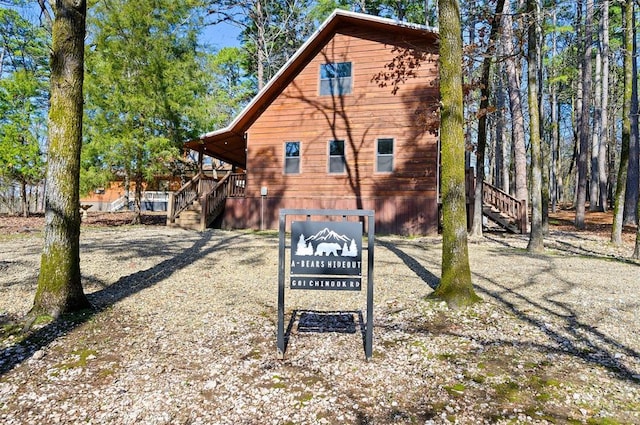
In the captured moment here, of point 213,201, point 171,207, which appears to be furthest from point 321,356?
point 171,207

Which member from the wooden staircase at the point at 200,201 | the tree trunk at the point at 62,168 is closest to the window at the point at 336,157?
the wooden staircase at the point at 200,201

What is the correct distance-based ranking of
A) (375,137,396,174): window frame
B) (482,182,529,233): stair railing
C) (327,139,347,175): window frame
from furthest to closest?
(327,139,347,175): window frame → (482,182,529,233): stair railing → (375,137,396,174): window frame

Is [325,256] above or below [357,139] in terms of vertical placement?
below

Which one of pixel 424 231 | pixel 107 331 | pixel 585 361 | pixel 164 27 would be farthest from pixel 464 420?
pixel 164 27

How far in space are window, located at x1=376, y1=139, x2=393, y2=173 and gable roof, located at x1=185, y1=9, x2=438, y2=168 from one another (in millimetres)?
3779

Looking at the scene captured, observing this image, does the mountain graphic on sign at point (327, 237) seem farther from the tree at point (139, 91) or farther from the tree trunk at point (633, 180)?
the tree trunk at point (633, 180)

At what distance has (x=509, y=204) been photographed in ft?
46.2

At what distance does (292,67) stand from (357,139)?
378cm

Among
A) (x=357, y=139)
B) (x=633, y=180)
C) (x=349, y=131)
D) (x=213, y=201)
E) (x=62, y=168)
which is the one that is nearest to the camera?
(x=62, y=168)

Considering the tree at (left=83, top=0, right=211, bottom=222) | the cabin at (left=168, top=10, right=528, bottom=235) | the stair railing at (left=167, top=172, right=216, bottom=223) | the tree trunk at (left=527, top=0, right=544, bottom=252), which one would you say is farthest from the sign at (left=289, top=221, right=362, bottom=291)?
the tree at (left=83, top=0, right=211, bottom=222)

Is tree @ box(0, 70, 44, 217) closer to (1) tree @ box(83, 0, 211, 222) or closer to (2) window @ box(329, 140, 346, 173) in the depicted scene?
(1) tree @ box(83, 0, 211, 222)

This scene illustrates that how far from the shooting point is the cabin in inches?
518

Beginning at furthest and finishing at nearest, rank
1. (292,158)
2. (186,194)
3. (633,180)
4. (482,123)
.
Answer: (633,180)
(186,194)
(292,158)
(482,123)

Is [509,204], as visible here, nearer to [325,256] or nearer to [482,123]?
[482,123]
